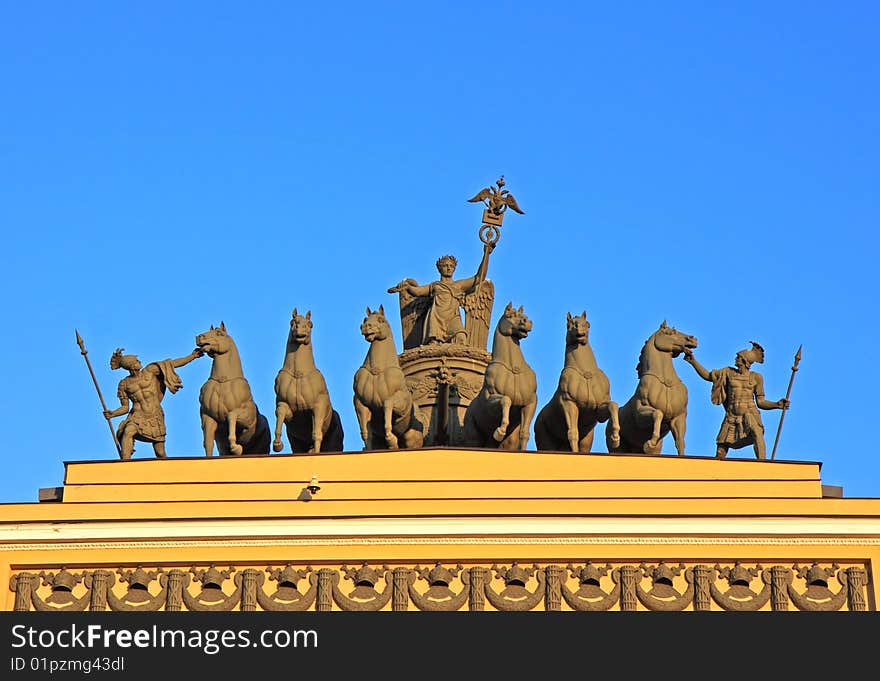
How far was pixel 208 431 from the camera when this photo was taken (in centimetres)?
3434

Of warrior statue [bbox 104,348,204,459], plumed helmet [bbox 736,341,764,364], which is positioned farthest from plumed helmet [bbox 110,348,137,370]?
plumed helmet [bbox 736,341,764,364]

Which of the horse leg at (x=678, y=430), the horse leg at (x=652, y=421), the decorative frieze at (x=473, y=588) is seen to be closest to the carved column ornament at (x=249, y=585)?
the decorative frieze at (x=473, y=588)

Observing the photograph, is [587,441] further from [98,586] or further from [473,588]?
[98,586]

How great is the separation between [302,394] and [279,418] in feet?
1.42

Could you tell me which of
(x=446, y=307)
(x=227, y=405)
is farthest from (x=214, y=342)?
(x=446, y=307)

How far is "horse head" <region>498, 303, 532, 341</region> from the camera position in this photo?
34.4 metres

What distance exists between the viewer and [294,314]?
3494 cm

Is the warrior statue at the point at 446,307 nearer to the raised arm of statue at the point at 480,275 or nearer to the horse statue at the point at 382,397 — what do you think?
the raised arm of statue at the point at 480,275

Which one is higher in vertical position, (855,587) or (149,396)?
(149,396)

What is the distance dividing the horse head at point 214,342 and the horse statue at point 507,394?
10.6ft

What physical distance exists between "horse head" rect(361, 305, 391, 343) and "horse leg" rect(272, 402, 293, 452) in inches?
53.5

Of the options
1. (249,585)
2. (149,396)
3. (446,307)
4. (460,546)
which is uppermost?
(446,307)

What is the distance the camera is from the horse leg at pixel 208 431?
3417 centimetres

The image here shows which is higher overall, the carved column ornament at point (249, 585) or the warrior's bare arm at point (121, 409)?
the warrior's bare arm at point (121, 409)
